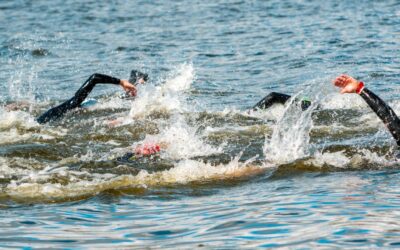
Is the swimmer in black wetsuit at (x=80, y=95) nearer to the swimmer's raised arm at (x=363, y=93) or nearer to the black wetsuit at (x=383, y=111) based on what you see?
the swimmer's raised arm at (x=363, y=93)

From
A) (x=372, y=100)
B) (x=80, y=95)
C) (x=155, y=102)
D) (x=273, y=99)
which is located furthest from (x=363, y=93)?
(x=155, y=102)

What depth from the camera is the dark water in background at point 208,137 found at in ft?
29.5

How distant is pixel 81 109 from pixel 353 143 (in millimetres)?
5589

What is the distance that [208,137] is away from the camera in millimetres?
14938

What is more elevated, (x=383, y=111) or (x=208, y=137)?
(x=383, y=111)

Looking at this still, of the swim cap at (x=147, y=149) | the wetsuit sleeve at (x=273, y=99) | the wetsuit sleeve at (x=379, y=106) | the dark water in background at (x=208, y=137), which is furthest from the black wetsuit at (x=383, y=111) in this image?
the wetsuit sleeve at (x=273, y=99)

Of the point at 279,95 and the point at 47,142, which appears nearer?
the point at 47,142

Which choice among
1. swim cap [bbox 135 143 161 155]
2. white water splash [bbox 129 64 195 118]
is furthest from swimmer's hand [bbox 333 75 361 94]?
white water splash [bbox 129 64 195 118]

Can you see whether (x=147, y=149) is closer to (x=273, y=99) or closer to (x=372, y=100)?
(x=273, y=99)

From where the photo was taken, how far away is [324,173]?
1173cm

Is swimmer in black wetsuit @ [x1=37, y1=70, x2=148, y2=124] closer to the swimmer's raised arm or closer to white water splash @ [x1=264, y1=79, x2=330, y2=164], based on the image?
white water splash @ [x1=264, y1=79, x2=330, y2=164]

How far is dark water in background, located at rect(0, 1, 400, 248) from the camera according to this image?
8.99 metres

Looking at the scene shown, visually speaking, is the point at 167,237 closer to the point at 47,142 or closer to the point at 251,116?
the point at 47,142

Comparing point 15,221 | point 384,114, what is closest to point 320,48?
point 384,114
